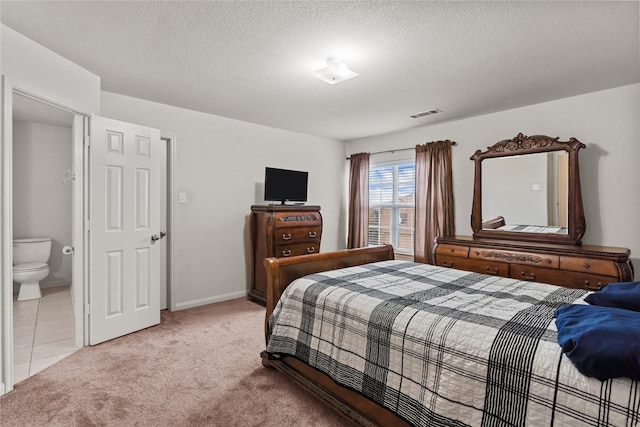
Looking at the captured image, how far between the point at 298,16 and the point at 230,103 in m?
1.84

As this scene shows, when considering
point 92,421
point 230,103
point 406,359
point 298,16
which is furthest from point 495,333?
point 230,103

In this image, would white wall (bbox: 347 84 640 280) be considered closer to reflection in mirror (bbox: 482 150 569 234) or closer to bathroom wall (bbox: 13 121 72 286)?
reflection in mirror (bbox: 482 150 569 234)

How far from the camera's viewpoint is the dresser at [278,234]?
3881mm

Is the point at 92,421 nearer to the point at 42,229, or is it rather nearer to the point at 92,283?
the point at 92,283

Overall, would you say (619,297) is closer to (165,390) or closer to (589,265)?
(589,265)

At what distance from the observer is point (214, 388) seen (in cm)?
→ 215

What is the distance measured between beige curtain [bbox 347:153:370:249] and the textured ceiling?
1792mm

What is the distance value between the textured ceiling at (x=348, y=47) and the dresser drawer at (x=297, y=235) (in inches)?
59.4

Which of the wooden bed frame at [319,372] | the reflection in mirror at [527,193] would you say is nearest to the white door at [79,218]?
the wooden bed frame at [319,372]

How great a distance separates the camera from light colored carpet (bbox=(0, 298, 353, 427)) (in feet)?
6.06

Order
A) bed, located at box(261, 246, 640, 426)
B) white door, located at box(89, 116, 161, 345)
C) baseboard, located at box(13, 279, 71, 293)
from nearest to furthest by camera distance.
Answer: bed, located at box(261, 246, 640, 426) → white door, located at box(89, 116, 161, 345) → baseboard, located at box(13, 279, 71, 293)

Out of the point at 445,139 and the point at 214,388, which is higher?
the point at 445,139

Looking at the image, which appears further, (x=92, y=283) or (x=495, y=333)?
(x=92, y=283)

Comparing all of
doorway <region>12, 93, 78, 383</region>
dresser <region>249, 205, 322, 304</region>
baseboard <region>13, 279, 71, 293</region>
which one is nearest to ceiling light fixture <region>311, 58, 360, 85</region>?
dresser <region>249, 205, 322, 304</region>
